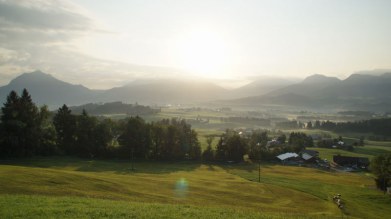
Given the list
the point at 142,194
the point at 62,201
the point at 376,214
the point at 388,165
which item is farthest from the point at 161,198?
the point at 388,165

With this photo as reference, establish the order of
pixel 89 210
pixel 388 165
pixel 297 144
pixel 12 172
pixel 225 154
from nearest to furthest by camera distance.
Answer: pixel 89 210
pixel 12 172
pixel 388 165
pixel 225 154
pixel 297 144

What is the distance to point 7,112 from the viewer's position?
93250 millimetres

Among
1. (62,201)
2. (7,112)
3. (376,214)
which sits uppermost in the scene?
(7,112)

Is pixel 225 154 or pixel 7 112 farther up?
pixel 7 112

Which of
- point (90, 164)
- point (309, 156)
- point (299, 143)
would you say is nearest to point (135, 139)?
point (90, 164)

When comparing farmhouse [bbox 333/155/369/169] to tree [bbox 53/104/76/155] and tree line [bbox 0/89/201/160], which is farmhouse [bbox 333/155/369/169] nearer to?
tree line [bbox 0/89/201/160]

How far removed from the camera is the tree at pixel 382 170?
88.9m

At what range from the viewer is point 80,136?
372 ft

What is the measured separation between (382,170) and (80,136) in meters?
89.6

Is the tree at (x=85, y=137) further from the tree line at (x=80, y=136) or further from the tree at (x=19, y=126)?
the tree at (x=19, y=126)

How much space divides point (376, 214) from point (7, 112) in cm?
8978

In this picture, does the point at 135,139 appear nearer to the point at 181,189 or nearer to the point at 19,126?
the point at 19,126

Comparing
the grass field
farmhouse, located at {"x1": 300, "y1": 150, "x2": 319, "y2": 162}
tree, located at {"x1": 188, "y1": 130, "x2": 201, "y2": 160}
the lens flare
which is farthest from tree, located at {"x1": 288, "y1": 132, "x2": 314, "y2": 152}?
the lens flare

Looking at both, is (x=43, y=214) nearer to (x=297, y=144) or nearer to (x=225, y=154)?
(x=225, y=154)
